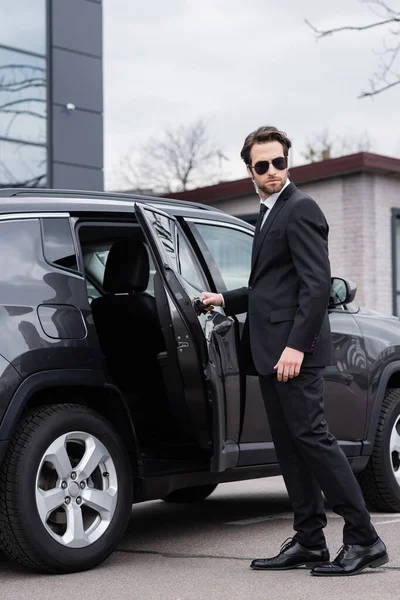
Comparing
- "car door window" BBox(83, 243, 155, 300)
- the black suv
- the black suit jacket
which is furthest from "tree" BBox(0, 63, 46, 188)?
the black suit jacket

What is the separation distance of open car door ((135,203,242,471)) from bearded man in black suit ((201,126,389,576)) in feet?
1.18

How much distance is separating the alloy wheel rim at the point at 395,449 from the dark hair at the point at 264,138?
8.39 ft

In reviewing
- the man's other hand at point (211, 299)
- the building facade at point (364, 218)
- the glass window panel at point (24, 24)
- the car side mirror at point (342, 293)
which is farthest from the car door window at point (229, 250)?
the glass window panel at point (24, 24)

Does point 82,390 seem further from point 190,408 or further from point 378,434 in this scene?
point 378,434

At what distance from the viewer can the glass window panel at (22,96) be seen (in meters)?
17.5

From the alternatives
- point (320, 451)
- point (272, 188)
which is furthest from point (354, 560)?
point (272, 188)

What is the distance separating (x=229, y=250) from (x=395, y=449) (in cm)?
170

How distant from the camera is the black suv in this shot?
4828mm

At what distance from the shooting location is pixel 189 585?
15.5ft

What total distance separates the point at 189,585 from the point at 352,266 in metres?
12.1

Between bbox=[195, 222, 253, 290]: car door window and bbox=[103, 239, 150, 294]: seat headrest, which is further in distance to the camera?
bbox=[195, 222, 253, 290]: car door window

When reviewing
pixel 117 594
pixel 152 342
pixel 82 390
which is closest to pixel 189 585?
pixel 117 594

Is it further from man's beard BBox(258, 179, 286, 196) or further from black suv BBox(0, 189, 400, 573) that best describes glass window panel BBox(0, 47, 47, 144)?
man's beard BBox(258, 179, 286, 196)

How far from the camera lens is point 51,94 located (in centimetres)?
1841
